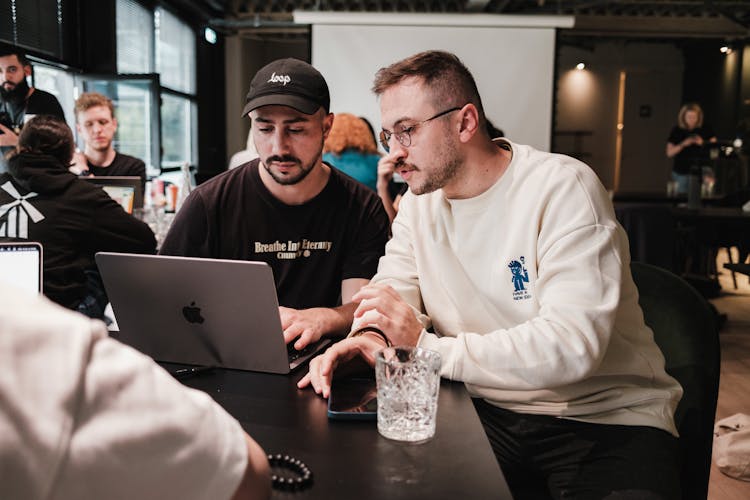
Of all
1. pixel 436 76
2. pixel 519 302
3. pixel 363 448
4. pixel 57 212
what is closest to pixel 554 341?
pixel 519 302

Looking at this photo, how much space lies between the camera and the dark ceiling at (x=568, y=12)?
29.9 ft

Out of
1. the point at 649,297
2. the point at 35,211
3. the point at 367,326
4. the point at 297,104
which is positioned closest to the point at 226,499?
the point at 367,326

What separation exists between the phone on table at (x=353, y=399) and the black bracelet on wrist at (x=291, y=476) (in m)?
0.17

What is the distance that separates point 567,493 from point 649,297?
0.52 meters

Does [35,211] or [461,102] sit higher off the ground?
[461,102]

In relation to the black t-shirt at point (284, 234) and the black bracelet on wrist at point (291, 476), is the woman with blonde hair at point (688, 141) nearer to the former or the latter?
the black t-shirt at point (284, 234)

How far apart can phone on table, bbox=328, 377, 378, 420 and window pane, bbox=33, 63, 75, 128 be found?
536cm

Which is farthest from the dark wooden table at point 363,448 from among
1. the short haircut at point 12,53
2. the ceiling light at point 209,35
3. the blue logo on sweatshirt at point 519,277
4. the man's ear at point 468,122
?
the ceiling light at point 209,35

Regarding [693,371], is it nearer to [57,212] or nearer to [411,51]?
[57,212]

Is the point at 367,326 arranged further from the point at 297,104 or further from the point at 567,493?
the point at 297,104

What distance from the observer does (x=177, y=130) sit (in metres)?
8.79

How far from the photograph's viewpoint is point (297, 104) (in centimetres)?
187

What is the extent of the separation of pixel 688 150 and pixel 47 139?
704 cm

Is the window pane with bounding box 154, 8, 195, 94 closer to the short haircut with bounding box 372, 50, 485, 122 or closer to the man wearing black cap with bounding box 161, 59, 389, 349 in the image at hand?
the man wearing black cap with bounding box 161, 59, 389, 349
